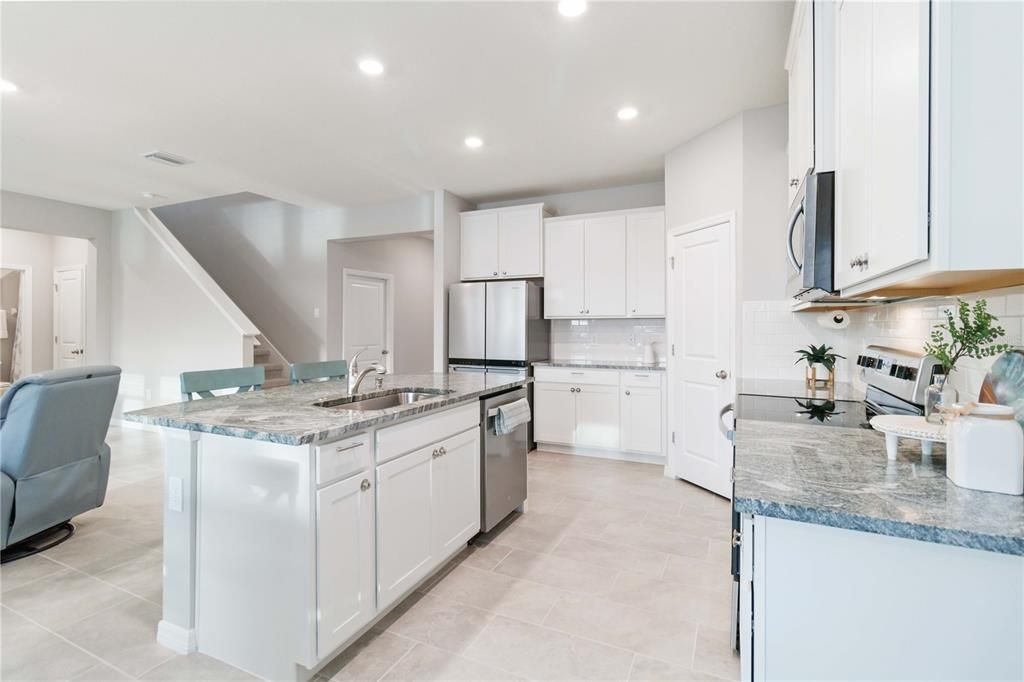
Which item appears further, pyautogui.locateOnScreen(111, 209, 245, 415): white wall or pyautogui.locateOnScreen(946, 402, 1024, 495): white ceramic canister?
pyautogui.locateOnScreen(111, 209, 245, 415): white wall

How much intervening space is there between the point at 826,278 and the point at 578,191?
4002mm

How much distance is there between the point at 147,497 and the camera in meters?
3.52

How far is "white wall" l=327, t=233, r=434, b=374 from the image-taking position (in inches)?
235

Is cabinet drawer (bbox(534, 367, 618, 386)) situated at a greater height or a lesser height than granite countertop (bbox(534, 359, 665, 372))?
lesser

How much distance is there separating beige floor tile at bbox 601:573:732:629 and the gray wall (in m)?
4.02

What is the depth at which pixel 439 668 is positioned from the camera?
1767 mm

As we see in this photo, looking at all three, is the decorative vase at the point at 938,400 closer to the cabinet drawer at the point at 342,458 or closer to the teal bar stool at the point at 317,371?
the cabinet drawer at the point at 342,458

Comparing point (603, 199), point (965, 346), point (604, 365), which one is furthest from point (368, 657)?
point (603, 199)

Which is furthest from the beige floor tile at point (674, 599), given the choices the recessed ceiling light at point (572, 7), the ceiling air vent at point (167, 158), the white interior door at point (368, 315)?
Answer: the ceiling air vent at point (167, 158)

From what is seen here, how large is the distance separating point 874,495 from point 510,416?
2013mm

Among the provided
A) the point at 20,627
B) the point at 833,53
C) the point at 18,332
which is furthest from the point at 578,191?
the point at 18,332

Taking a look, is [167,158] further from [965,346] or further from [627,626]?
[965,346]

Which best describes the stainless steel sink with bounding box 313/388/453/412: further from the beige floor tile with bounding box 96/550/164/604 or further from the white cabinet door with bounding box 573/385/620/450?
the white cabinet door with bounding box 573/385/620/450

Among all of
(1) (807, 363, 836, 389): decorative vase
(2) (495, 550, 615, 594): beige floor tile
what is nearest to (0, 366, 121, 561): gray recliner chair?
(2) (495, 550, 615, 594): beige floor tile
